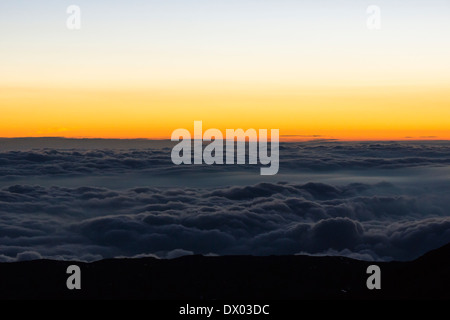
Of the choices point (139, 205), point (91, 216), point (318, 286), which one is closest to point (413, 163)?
point (139, 205)

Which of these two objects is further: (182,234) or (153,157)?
(153,157)

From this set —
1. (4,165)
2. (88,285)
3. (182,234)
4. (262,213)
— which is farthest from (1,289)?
(4,165)

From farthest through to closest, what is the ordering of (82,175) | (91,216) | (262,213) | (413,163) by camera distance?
(413,163) → (82,175) → (91,216) → (262,213)

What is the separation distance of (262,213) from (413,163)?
101933 mm

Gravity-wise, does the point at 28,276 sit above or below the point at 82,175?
below

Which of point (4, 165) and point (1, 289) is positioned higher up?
point (4, 165)

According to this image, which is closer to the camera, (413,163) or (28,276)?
(28,276)

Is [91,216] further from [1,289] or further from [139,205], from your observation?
[1,289]

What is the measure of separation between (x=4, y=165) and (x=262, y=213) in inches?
4599

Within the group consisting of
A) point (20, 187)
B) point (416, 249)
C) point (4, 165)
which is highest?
point (4, 165)

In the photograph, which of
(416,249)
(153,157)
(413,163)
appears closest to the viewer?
(416,249)

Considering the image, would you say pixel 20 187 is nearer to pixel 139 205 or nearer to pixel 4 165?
pixel 139 205

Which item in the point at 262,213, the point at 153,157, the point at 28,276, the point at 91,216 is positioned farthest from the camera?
the point at 153,157

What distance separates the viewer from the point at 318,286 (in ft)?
64.5
